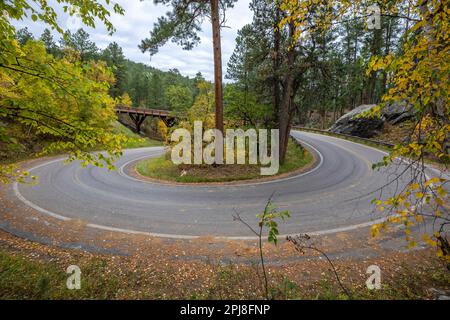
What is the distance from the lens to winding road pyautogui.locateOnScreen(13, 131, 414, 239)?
21.6 ft

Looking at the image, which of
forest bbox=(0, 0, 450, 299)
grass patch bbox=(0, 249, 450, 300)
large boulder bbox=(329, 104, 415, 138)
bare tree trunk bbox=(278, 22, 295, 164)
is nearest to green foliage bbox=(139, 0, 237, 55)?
forest bbox=(0, 0, 450, 299)

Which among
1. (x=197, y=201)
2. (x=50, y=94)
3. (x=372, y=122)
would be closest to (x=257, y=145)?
(x=197, y=201)

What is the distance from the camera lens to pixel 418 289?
3.74m

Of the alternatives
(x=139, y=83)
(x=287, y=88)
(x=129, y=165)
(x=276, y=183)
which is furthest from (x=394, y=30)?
(x=139, y=83)

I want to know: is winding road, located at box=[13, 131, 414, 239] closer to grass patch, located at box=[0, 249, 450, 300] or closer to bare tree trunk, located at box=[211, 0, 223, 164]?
grass patch, located at box=[0, 249, 450, 300]

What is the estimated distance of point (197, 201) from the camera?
865 cm

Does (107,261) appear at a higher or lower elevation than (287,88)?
lower

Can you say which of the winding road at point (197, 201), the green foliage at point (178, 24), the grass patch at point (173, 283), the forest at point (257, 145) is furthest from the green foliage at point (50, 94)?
the green foliage at point (178, 24)

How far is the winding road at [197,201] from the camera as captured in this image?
6582 millimetres

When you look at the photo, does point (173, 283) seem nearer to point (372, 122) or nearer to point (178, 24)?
point (178, 24)

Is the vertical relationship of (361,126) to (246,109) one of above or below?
below

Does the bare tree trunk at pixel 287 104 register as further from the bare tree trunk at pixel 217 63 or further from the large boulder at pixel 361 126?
the large boulder at pixel 361 126

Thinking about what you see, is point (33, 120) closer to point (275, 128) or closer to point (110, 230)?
point (110, 230)
